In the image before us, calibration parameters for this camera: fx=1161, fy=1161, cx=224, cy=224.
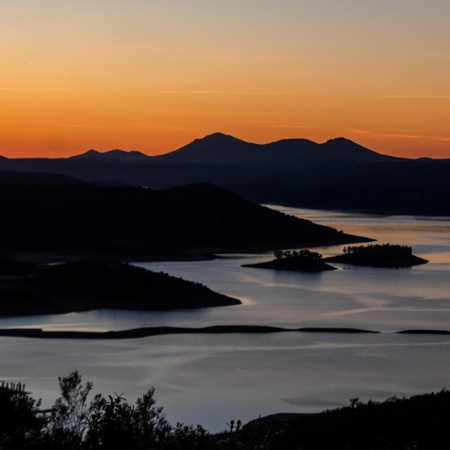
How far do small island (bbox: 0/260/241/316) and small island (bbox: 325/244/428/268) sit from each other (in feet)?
108

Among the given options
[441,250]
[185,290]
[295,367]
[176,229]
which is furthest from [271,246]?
[295,367]

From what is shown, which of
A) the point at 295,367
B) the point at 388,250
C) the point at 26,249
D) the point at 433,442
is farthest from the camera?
the point at 26,249

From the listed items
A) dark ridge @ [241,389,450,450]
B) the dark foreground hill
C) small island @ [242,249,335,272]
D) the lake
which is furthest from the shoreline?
the dark foreground hill

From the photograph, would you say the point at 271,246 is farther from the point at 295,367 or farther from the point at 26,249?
the point at 295,367

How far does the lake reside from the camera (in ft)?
145

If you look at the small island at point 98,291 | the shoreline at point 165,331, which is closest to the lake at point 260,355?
the shoreline at point 165,331

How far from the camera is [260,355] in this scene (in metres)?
54.2

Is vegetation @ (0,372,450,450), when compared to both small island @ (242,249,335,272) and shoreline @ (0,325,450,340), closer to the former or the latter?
shoreline @ (0,325,450,340)

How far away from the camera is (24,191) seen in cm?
14688

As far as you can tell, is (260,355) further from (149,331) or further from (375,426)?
(375,426)

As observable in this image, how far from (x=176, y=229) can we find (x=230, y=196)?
2121cm

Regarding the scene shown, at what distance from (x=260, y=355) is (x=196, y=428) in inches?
1168

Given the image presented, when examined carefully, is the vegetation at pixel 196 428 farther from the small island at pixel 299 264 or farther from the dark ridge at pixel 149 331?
the small island at pixel 299 264

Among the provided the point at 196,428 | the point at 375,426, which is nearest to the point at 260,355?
the point at 375,426
